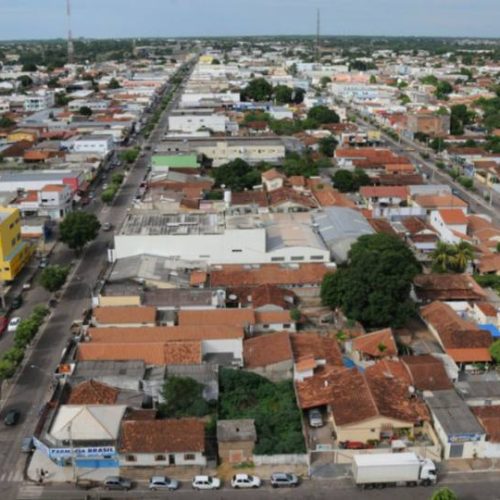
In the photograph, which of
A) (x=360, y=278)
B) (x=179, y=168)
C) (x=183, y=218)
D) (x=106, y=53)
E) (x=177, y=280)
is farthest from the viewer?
(x=106, y=53)

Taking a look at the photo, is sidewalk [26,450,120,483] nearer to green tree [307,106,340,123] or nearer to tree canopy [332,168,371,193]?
tree canopy [332,168,371,193]

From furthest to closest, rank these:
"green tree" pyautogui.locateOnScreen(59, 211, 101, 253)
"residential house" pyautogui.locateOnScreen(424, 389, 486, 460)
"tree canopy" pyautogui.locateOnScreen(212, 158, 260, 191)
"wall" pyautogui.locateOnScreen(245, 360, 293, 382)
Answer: "tree canopy" pyautogui.locateOnScreen(212, 158, 260, 191) < "green tree" pyautogui.locateOnScreen(59, 211, 101, 253) < "wall" pyautogui.locateOnScreen(245, 360, 293, 382) < "residential house" pyautogui.locateOnScreen(424, 389, 486, 460)

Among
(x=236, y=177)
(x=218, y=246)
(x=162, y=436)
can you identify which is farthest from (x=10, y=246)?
(x=236, y=177)

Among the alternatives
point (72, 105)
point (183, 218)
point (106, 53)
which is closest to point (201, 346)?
point (183, 218)

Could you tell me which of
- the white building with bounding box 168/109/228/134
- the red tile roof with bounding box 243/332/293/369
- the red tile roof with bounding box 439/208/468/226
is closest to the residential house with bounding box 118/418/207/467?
the red tile roof with bounding box 243/332/293/369

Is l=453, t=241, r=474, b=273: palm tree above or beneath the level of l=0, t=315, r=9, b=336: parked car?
above

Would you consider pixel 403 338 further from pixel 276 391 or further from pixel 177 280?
pixel 177 280
